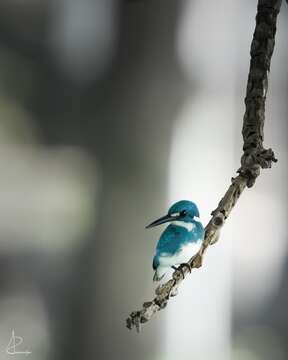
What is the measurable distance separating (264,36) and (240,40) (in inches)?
1.9

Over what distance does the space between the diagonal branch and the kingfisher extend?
2 cm

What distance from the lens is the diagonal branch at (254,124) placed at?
107 centimetres

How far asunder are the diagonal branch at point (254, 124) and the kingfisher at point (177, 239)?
2 cm

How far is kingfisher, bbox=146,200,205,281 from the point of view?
1.03 metres

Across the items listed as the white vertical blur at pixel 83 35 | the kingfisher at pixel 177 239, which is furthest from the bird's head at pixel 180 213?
the white vertical blur at pixel 83 35

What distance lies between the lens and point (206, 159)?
3.60 ft

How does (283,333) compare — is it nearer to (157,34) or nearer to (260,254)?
(260,254)

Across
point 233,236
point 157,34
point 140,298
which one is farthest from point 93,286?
point 157,34

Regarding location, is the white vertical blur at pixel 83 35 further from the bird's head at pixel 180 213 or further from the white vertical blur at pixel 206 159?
the bird's head at pixel 180 213

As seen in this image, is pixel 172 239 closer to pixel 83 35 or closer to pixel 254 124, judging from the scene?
pixel 254 124
